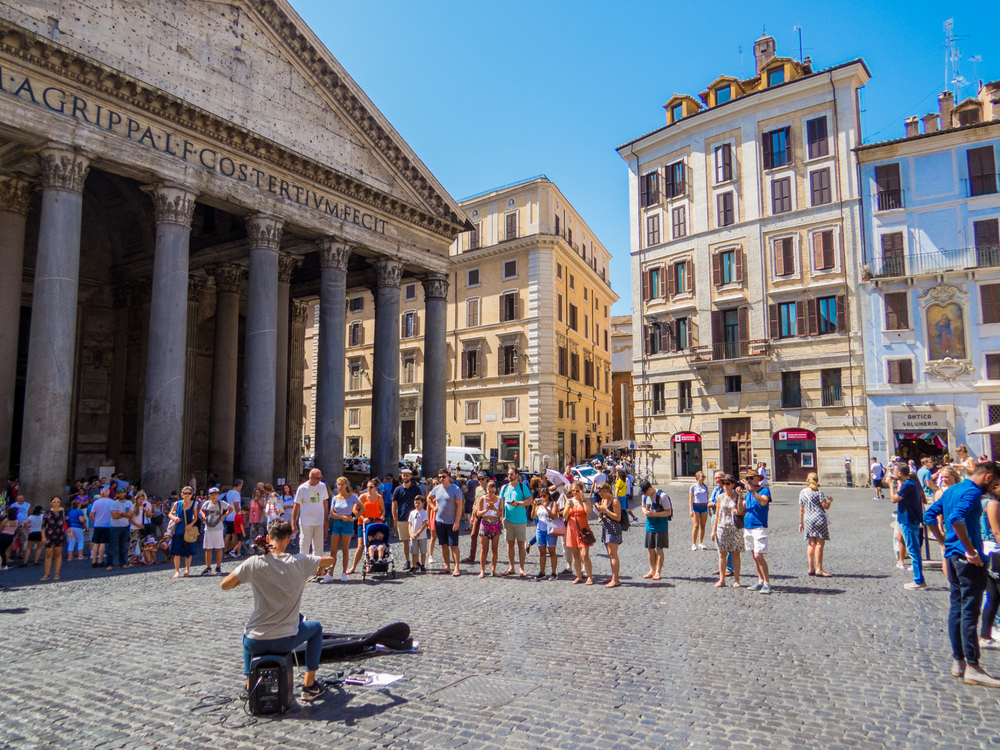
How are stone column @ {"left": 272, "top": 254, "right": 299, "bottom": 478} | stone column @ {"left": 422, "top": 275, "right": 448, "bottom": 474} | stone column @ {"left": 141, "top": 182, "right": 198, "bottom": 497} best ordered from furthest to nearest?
stone column @ {"left": 272, "top": 254, "right": 299, "bottom": 478}, stone column @ {"left": 422, "top": 275, "right": 448, "bottom": 474}, stone column @ {"left": 141, "top": 182, "right": 198, "bottom": 497}

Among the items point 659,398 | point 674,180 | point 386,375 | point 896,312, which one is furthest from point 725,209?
point 386,375

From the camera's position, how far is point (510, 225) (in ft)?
136

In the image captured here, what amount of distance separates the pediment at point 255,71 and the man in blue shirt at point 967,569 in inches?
694

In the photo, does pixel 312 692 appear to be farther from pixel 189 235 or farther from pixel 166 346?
pixel 189 235

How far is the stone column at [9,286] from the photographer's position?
1599 centimetres

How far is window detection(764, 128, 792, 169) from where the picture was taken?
31.0 metres

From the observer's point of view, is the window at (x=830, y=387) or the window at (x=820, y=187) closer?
the window at (x=830, y=387)

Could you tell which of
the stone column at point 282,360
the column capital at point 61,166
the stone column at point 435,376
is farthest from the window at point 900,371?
the column capital at point 61,166

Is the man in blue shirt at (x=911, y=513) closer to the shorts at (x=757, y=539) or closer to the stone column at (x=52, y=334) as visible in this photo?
the shorts at (x=757, y=539)

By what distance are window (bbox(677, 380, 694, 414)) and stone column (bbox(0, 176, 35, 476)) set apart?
26661 millimetres

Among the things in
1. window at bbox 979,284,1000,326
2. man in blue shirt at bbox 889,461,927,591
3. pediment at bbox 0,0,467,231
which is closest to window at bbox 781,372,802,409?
window at bbox 979,284,1000,326

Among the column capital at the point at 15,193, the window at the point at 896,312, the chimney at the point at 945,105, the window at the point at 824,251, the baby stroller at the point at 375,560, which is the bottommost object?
the baby stroller at the point at 375,560

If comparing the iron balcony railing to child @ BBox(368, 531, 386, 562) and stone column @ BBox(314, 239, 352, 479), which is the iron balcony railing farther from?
child @ BBox(368, 531, 386, 562)

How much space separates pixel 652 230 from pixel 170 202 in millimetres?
24971
